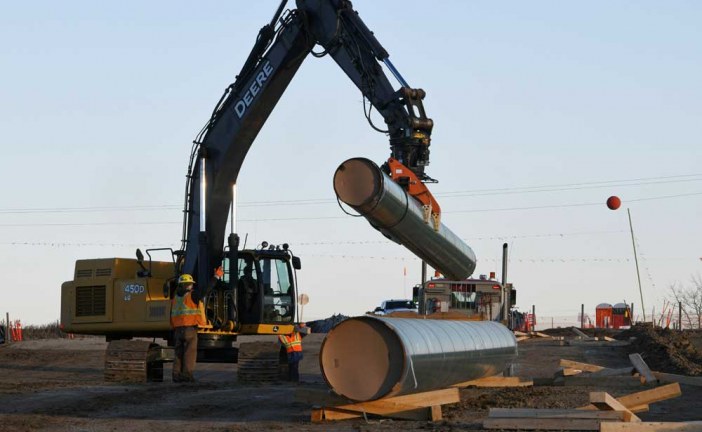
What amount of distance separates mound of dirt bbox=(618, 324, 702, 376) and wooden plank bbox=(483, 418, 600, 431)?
1052 cm

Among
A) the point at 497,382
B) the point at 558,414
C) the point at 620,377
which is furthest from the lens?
the point at 620,377

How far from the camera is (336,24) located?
21.3 m

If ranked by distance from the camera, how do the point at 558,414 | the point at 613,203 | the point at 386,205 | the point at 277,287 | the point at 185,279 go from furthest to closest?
the point at 613,203 → the point at 277,287 → the point at 185,279 → the point at 386,205 → the point at 558,414

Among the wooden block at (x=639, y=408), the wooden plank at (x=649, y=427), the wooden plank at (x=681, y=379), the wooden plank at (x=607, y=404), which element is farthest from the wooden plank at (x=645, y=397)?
the wooden plank at (x=681, y=379)

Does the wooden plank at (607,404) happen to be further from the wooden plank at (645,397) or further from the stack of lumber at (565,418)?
the wooden plank at (645,397)

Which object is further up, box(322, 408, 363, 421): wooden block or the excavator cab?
the excavator cab

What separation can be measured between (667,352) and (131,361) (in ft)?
46.4

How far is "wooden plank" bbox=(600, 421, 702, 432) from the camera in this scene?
12.3m

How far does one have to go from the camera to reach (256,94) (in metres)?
22.2

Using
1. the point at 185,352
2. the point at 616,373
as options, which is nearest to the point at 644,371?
the point at 616,373

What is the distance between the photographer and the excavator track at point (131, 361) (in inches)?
867

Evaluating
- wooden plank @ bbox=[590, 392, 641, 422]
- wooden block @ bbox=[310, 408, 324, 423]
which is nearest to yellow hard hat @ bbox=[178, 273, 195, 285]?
wooden block @ bbox=[310, 408, 324, 423]

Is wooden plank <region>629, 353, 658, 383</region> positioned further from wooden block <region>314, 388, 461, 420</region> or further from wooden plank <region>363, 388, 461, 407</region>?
wooden block <region>314, 388, 461, 420</region>

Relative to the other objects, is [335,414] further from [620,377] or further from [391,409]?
[620,377]
